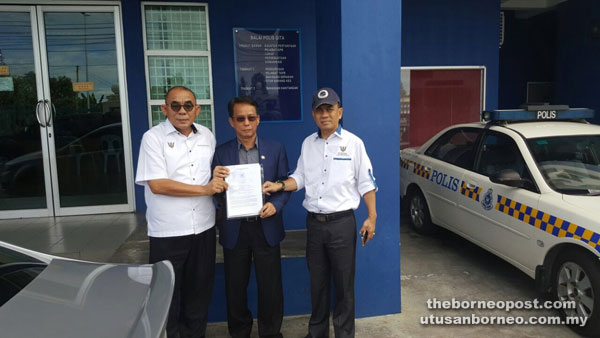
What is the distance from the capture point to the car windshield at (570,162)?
3.52 metres

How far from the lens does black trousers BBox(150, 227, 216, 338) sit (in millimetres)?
2656

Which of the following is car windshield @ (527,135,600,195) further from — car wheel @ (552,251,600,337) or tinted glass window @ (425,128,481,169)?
tinted glass window @ (425,128,481,169)

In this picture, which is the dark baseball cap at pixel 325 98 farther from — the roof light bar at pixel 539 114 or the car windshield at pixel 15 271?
the roof light bar at pixel 539 114

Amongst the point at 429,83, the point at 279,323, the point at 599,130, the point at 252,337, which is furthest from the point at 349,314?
the point at 429,83

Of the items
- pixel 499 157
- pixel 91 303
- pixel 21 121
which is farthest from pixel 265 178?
pixel 21 121

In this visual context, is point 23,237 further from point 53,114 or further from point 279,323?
point 279,323

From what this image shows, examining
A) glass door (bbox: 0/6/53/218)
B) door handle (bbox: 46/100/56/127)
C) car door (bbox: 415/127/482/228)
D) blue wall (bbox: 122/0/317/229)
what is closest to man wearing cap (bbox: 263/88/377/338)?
car door (bbox: 415/127/482/228)

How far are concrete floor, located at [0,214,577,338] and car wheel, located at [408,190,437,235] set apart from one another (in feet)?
0.47

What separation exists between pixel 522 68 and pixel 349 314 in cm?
1052

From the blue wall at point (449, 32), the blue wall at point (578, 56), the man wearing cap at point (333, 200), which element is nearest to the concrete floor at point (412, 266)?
the man wearing cap at point (333, 200)

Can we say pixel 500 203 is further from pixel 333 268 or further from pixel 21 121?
pixel 21 121

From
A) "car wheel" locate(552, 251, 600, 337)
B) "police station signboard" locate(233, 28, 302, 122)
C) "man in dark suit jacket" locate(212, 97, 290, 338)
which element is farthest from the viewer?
"police station signboard" locate(233, 28, 302, 122)

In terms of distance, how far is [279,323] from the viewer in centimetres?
294

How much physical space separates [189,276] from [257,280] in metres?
0.45
